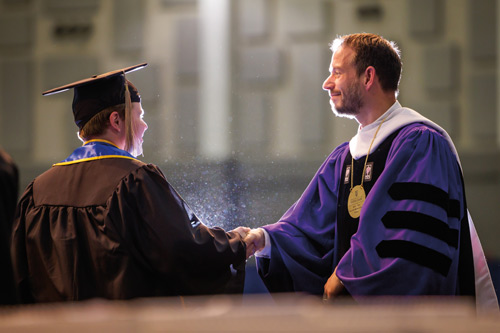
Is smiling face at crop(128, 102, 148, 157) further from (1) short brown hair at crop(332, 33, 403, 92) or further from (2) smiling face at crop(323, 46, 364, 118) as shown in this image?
(1) short brown hair at crop(332, 33, 403, 92)

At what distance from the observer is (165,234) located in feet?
7.06

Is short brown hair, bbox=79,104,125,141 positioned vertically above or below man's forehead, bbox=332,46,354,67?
below

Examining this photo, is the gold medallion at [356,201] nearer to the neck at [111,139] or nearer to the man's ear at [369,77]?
the man's ear at [369,77]

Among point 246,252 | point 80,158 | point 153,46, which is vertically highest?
point 153,46

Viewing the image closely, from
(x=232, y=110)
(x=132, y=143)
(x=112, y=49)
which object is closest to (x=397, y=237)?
(x=132, y=143)

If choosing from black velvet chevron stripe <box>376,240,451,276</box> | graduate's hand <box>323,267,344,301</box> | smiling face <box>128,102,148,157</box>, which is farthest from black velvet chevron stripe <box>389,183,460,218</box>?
smiling face <box>128,102,148,157</box>

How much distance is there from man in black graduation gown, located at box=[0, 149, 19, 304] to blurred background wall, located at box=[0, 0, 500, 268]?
2328mm

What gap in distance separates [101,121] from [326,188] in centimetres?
102

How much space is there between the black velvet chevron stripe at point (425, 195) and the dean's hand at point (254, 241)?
62cm

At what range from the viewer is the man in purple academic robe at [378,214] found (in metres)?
2.15

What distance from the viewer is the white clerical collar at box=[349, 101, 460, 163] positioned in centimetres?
239

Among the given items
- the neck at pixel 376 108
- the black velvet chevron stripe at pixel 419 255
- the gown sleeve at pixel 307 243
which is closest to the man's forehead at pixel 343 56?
the neck at pixel 376 108

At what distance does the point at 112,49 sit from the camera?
432cm

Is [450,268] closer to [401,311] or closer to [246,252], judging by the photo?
[246,252]
